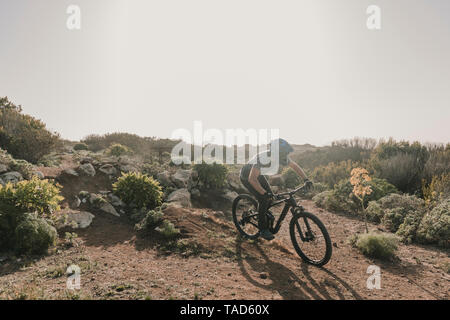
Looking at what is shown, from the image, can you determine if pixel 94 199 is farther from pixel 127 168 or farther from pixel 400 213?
pixel 400 213

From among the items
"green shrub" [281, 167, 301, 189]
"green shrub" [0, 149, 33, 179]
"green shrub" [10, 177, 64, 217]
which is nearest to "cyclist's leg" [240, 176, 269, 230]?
"green shrub" [10, 177, 64, 217]

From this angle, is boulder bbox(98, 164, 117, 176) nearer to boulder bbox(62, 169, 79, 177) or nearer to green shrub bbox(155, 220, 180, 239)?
boulder bbox(62, 169, 79, 177)

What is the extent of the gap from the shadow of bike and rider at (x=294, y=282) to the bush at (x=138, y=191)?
3.63 meters

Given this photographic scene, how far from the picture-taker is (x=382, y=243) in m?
5.43

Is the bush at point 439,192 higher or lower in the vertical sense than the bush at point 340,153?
lower

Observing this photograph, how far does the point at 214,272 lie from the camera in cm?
431

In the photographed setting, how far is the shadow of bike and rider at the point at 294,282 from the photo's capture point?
3.77 meters

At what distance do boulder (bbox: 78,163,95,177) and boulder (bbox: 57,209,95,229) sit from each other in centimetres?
238

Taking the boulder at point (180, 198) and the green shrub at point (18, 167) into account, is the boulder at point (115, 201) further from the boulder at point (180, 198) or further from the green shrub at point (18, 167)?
the green shrub at point (18, 167)

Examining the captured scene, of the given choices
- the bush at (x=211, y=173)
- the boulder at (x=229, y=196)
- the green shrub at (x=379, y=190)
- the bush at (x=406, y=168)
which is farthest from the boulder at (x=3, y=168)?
the bush at (x=406, y=168)

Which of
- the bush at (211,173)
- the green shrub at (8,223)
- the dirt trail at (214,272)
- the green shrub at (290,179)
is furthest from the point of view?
the green shrub at (290,179)

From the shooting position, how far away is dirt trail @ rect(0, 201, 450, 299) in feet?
11.9
